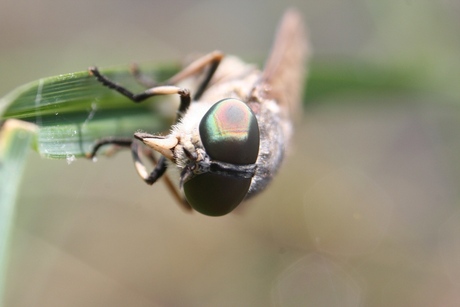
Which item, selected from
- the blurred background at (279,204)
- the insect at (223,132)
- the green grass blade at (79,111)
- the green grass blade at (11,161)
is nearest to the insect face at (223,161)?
the insect at (223,132)

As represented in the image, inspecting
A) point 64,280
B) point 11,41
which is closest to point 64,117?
point 64,280

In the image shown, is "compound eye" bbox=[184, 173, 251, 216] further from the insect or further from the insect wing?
the insect wing

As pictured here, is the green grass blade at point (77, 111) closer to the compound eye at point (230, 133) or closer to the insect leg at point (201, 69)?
the insect leg at point (201, 69)

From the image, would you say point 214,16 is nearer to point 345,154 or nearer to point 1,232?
point 345,154

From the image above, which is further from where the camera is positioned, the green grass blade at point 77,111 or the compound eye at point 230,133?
the compound eye at point 230,133

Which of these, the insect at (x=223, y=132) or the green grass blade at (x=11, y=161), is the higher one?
the insect at (x=223, y=132)

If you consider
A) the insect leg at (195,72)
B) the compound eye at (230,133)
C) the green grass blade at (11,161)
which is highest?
the insect leg at (195,72)

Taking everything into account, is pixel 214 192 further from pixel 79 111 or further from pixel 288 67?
pixel 288 67
